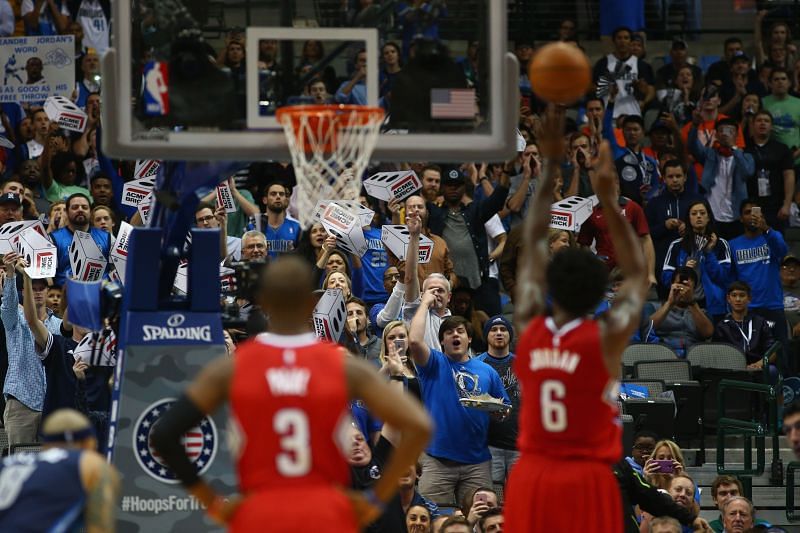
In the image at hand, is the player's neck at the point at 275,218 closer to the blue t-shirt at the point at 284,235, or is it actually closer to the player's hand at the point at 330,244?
the blue t-shirt at the point at 284,235

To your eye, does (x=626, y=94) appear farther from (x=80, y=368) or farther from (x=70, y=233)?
(x=80, y=368)

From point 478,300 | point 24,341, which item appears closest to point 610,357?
point 24,341

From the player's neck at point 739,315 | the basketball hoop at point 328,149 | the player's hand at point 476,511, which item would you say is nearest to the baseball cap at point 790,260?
the player's neck at point 739,315

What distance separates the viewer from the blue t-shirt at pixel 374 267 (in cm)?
1345

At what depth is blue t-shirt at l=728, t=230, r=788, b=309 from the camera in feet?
49.1

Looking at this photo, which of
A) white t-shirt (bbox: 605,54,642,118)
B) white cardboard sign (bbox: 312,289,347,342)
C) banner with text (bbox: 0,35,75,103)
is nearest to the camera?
white cardboard sign (bbox: 312,289,347,342)

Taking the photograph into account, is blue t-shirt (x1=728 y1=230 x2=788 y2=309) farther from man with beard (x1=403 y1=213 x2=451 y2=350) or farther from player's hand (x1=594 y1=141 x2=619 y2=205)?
player's hand (x1=594 y1=141 x2=619 y2=205)

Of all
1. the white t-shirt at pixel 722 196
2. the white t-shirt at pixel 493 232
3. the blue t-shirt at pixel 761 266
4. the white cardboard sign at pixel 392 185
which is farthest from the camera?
the white t-shirt at pixel 722 196

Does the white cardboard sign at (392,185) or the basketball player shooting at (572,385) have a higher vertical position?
the white cardboard sign at (392,185)

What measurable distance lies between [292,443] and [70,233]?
8.58 meters

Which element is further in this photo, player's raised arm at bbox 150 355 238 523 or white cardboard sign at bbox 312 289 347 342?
white cardboard sign at bbox 312 289 347 342

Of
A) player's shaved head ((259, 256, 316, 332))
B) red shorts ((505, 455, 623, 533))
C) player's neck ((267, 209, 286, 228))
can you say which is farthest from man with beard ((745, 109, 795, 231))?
player's shaved head ((259, 256, 316, 332))

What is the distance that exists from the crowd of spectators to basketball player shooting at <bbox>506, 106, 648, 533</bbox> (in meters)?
2.15

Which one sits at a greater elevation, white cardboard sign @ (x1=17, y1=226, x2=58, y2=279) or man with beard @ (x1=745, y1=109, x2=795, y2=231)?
man with beard @ (x1=745, y1=109, x2=795, y2=231)
